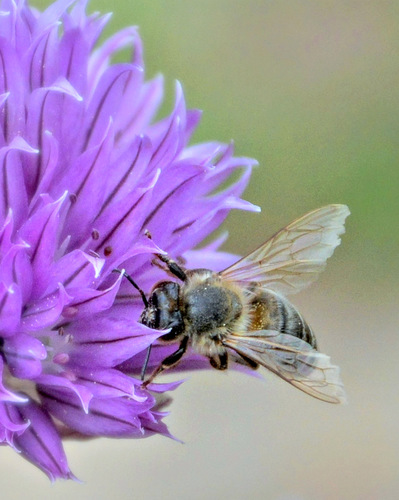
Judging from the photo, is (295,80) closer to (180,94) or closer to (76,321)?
(180,94)

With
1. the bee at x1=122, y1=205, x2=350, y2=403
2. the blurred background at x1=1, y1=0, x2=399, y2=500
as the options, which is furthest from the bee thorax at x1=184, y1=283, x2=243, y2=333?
the blurred background at x1=1, y1=0, x2=399, y2=500

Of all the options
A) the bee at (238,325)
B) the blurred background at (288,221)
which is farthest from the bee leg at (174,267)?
the blurred background at (288,221)

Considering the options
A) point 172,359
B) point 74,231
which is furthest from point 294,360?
point 74,231

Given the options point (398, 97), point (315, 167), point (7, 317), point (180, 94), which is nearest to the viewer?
point (7, 317)

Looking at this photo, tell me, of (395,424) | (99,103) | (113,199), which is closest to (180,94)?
(99,103)

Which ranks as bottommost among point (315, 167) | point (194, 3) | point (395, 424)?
point (395, 424)

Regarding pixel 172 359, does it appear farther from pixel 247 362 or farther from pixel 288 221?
pixel 288 221

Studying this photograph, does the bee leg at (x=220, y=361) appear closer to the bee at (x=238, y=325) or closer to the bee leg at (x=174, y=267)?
the bee at (x=238, y=325)
